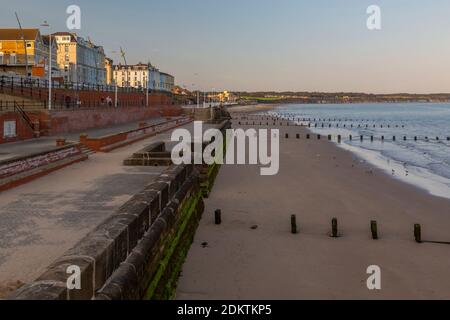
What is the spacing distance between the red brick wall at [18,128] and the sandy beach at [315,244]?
1209cm

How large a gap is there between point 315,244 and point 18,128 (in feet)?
63.9

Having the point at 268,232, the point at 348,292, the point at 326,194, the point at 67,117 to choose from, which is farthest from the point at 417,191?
the point at 67,117

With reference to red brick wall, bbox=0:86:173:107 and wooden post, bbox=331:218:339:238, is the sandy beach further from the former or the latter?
red brick wall, bbox=0:86:173:107

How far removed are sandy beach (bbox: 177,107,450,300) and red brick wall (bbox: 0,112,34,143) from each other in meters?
12.1

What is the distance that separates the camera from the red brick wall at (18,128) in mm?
23547

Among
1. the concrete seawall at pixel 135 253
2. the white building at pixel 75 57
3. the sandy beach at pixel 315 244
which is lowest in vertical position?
the sandy beach at pixel 315 244

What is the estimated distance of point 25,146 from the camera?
2259 centimetres

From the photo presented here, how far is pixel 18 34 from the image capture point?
8000 cm

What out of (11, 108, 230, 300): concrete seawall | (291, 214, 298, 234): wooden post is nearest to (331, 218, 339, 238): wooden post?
(291, 214, 298, 234): wooden post

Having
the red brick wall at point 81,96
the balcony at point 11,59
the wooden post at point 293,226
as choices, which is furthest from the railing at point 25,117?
the balcony at point 11,59

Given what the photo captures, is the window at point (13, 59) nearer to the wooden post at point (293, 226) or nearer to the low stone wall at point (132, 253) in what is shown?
the low stone wall at point (132, 253)
